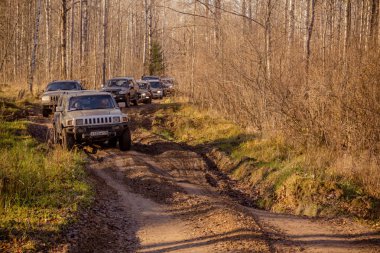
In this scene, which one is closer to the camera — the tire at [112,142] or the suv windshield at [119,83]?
the tire at [112,142]

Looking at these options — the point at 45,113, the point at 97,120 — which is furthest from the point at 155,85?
the point at 97,120

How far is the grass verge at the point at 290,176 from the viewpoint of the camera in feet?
30.7

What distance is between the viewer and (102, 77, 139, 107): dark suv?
2706cm

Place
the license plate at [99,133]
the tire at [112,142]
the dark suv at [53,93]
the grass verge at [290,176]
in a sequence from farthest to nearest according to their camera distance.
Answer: the dark suv at [53,93] < the tire at [112,142] < the license plate at [99,133] < the grass verge at [290,176]

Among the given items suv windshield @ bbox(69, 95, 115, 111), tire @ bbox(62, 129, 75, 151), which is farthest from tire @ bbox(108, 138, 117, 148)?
tire @ bbox(62, 129, 75, 151)

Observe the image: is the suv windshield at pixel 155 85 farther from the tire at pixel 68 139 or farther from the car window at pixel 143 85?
the tire at pixel 68 139

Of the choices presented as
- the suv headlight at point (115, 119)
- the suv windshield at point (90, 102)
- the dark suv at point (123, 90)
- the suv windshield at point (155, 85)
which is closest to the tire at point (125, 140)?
the suv headlight at point (115, 119)

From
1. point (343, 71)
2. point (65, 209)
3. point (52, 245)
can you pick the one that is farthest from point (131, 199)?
point (343, 71)

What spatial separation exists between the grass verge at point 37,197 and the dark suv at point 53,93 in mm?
10786

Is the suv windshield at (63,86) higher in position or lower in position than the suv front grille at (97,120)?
higher

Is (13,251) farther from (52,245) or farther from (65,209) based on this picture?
(65,209)

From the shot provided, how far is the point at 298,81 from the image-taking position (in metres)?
13.7

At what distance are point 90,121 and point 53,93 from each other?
30.0 feet

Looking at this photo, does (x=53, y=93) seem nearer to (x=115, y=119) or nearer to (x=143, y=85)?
(x=115, y=119)
